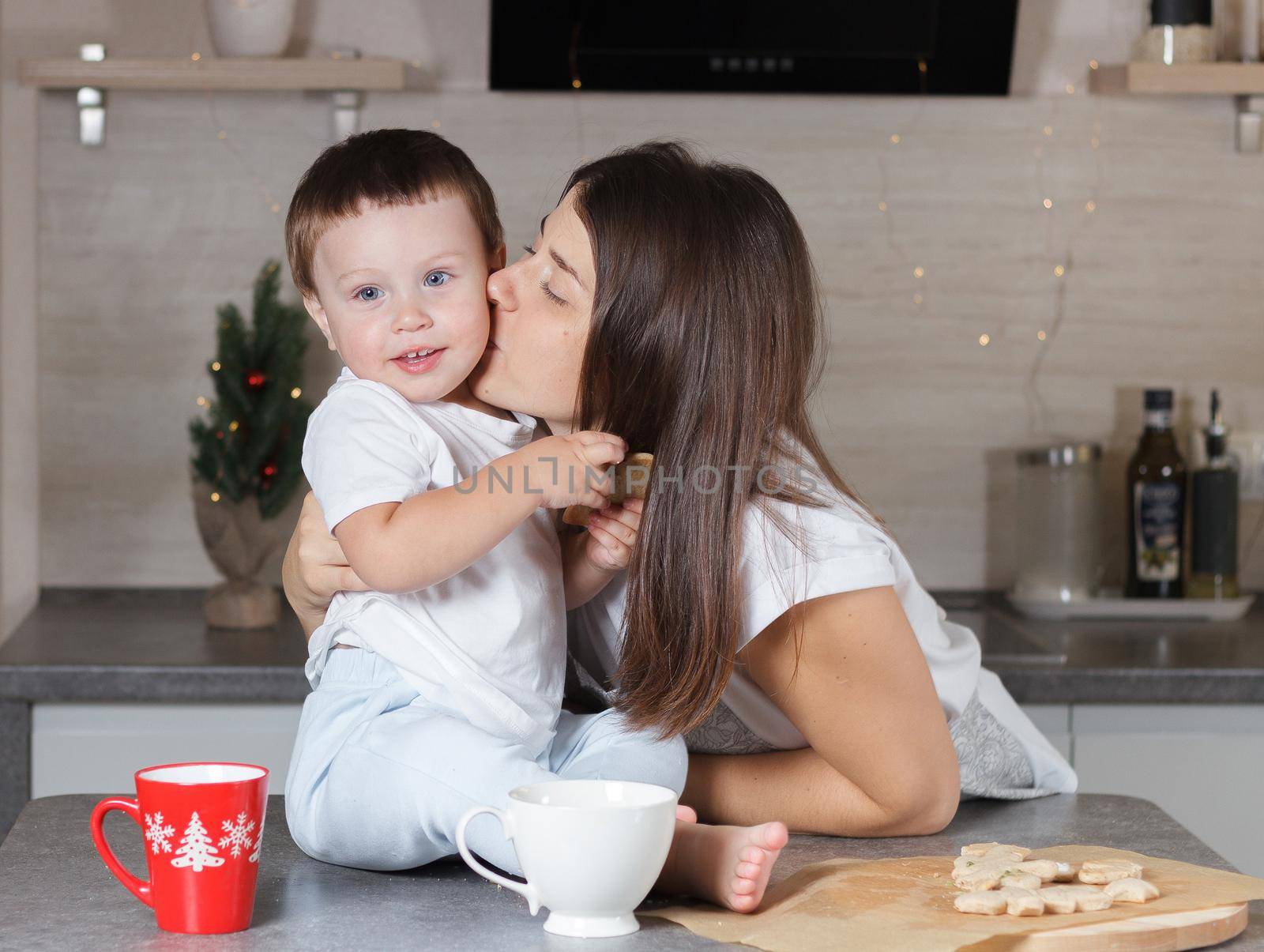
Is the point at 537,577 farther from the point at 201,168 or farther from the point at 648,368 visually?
the point at 201,168

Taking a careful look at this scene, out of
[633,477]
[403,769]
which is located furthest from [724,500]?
[403,769]

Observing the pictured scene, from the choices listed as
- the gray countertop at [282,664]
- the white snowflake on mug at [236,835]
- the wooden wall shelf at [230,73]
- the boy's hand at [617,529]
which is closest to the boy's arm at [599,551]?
the boy's hand at [617,529]

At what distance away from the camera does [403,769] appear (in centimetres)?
88

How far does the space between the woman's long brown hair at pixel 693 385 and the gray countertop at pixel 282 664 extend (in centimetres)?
77

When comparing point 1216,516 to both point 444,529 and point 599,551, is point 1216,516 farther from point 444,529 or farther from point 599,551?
point 444,529

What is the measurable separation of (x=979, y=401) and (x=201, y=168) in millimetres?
1309

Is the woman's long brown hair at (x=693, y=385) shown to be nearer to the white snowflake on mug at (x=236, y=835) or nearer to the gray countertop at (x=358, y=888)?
the gray countertop at (x=358, y=888)

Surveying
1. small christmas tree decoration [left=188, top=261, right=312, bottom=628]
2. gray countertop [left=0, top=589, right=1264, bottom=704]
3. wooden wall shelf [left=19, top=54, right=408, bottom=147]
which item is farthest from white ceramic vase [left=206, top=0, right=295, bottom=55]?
gray countertop [left=0, top=589, right=1264, bottom=704]

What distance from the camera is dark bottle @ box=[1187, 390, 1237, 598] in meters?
2.13

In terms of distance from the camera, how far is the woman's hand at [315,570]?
1073mm

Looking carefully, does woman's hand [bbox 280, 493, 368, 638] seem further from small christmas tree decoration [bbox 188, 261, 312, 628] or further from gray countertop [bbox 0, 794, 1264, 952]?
small christmas tree decoration [bbox 188, 261, 312, 628]

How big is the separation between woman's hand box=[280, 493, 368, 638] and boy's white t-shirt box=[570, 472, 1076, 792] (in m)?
0.21

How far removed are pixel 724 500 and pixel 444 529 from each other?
21 cm

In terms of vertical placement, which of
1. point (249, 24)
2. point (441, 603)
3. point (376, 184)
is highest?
point (249, 24)
